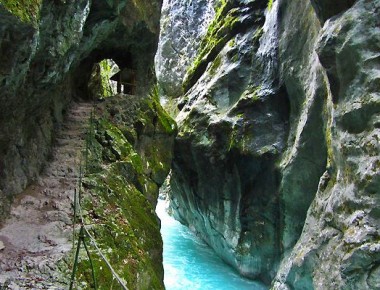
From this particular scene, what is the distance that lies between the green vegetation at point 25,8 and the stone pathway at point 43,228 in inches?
163

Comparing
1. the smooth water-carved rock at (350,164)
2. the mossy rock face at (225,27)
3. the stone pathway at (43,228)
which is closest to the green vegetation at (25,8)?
the stone pathway at (43,228)

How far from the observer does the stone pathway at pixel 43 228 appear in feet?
21.0

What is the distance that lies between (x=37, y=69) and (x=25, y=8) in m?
2.18

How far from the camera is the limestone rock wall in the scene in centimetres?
613

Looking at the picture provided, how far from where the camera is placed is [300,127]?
12164 millimetres

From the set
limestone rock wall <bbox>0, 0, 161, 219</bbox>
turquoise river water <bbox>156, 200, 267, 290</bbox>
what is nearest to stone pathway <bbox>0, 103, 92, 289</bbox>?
limestone rock wall <bbox>0, 0, 161, 219</bbox>

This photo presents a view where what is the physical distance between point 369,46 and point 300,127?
14.7 feet

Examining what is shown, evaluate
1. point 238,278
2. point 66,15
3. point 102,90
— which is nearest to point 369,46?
point 66,15

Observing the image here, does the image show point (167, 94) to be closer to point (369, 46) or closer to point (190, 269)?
point (190, 269)

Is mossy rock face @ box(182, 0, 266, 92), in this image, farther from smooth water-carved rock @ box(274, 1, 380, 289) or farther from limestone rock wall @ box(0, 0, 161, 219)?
smooth water-carved rock @ box(274, 1, 380, 289)

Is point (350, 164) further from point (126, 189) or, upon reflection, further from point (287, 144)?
point (287, 144)

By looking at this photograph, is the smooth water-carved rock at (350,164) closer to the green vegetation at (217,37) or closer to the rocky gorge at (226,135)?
the rocky gorge at (226,135)

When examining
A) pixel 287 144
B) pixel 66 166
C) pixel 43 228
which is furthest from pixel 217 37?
pixel 43 228

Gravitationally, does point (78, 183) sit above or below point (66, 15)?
below
